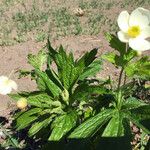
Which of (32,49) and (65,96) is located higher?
(32,49)

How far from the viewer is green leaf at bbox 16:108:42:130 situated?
2.84m

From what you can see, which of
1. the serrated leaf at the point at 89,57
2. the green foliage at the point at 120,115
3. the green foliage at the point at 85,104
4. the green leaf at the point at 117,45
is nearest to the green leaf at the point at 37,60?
the green foliage at the point at 85,104

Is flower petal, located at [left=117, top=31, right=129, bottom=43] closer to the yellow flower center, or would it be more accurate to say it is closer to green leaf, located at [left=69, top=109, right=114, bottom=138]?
the yellow flower center

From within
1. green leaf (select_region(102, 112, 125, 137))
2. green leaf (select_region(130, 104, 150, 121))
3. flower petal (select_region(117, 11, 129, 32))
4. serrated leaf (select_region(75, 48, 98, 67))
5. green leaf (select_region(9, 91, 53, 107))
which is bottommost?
green leaf (select_region(102, 112, 125, 137))

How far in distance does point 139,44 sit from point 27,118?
3.15 ft

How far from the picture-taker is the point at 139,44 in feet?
7.47

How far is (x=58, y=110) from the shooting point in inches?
109

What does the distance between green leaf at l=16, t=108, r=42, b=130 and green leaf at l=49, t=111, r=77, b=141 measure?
18 cm

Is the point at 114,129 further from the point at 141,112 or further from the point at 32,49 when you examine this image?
the point at 32,49

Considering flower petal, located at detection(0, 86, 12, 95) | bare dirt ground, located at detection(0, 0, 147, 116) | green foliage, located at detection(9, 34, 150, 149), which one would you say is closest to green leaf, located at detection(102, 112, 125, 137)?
green foliage, located at detection(9, 34, 150, 149)

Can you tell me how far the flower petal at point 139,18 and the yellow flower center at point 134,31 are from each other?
22 mm

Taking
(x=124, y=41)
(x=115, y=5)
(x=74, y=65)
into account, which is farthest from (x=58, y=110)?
(x=115, y=5)

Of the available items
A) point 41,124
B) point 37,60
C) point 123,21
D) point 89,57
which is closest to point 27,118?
point 41,124

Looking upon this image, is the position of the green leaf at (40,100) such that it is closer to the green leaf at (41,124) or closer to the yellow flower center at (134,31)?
the green leaf at (41,124)
